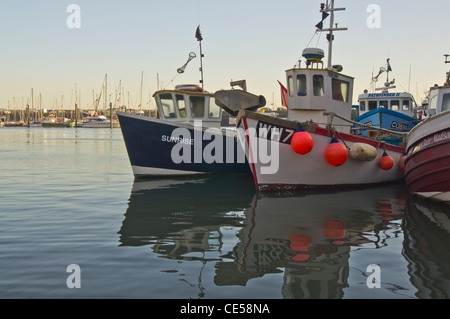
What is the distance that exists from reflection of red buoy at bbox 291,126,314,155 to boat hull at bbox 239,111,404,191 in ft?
0.91

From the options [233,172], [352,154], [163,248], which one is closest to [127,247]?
[163,248]

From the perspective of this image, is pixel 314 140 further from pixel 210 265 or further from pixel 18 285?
pixel 18 285

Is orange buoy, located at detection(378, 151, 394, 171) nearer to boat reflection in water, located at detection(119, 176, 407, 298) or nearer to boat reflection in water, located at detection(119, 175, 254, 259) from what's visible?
boat reflection in water, located at detection(119, 176, 407, 298)

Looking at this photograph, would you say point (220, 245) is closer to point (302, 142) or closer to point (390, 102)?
point (302, 142)

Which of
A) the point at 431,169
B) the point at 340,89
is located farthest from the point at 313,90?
the point at 431,169

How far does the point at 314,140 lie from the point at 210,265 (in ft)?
20.9

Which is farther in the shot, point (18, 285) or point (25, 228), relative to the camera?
point (25, 228)

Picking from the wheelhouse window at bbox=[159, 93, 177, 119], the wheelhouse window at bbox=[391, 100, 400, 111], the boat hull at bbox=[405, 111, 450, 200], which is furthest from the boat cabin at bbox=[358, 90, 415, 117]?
the boat hull at bbox=[405, 111, 450, 200]

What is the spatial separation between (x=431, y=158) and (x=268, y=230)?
457 centimetres

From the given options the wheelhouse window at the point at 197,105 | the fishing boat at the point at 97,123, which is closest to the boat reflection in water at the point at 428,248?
the wheelhouse window at the point at 197,105

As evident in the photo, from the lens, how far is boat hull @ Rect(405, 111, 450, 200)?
8923 mm

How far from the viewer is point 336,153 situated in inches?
419

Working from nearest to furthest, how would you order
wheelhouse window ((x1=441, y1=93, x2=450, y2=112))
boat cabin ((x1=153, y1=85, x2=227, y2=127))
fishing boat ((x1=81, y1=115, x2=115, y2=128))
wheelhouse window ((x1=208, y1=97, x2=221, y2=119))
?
wheelhouse window ((x1=441, y1=93, x2=450, y2=112)), boat cabin ((x1=153, y1=85, x2=227, y2=127)), wheelhouse window ((x1=208, y1=97, x2=221, y2=119)), fishing boat ((x1=81, y1=115, x2=115, y2=128))
